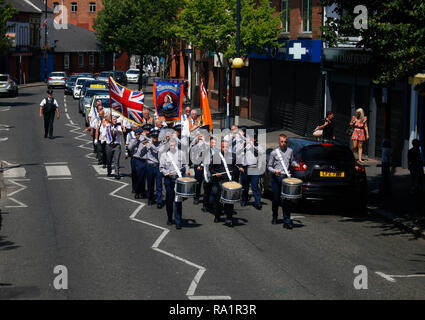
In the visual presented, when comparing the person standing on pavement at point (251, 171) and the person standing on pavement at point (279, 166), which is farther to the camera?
the person standing on pavement at point (251, 171)

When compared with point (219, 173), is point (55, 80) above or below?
above

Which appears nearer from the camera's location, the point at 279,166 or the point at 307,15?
the point at 279,166

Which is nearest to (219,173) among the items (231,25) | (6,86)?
(231,25)

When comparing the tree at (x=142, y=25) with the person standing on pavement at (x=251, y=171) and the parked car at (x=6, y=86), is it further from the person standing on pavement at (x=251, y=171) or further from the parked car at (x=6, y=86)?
the person standing on pavement at (x=251, y=171)

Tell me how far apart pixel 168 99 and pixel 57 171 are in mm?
4279

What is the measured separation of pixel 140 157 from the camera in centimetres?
1966

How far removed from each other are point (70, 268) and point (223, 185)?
4382 millimetres

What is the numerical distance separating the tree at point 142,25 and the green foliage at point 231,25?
21.0ft

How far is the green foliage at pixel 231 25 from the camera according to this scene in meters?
34.3

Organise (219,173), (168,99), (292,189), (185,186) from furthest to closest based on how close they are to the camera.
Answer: (168,99)
(219,173)
(292,189)
(185,186)

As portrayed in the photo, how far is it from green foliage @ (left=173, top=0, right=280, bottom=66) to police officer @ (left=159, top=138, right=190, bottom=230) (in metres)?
Answer: 18.7

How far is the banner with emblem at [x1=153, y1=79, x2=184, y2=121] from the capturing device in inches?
993

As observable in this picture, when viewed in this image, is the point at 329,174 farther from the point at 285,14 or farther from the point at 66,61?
the point at 66,61

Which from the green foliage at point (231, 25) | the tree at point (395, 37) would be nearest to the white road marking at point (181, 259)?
the tree at point (395, 37)
